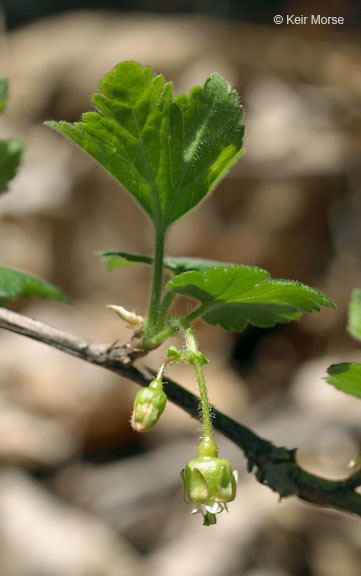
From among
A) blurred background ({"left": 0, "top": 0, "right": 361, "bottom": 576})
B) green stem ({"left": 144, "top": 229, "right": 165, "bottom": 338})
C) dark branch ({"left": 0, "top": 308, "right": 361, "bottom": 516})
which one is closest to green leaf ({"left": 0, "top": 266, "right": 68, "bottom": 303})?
dark branch ({"left": 0, "top": 308, "right": 361, "bottom": 516})

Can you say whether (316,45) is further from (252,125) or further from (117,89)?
(117,89)

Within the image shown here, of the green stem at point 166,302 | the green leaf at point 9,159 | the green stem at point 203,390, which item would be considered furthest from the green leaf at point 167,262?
the green leaf at point 9,159

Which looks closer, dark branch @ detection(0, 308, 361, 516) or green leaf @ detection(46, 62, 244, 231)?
green leaf @ detection(46, 62, 244, 231)

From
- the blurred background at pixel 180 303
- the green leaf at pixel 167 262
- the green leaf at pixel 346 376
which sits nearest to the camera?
the green leaf at pixel 346 376

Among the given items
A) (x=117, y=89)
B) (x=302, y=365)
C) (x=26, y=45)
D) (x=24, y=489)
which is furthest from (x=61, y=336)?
→ (x=26, y=45)

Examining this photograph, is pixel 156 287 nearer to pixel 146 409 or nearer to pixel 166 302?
pixel 166 302

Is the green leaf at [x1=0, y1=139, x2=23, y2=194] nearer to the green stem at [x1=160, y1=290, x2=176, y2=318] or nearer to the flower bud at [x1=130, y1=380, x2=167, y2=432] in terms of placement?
the green stem at [x1=160, y1=290, x2=176, y2=318]

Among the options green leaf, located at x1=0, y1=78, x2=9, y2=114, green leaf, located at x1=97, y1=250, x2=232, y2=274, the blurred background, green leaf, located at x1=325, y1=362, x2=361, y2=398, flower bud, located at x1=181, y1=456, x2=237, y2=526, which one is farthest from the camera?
the blurred background

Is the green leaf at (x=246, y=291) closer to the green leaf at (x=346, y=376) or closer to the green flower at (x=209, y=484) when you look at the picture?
the green leaf at (x=346, y=376)
